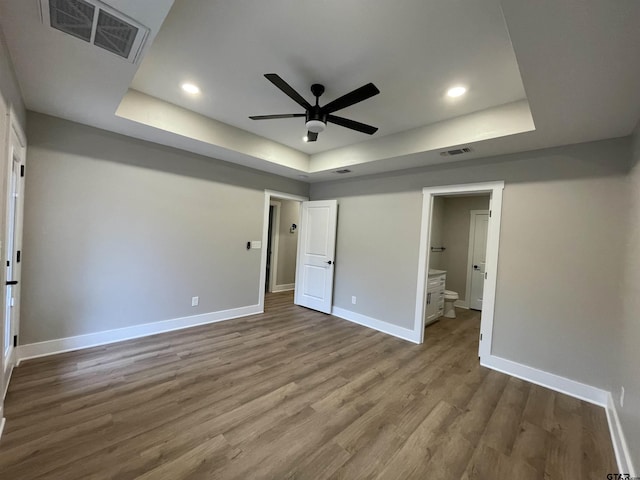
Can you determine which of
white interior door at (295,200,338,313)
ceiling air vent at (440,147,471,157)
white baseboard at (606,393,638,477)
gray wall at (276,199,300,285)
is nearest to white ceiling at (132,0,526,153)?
ceiling air vent at (440,147,471,157)

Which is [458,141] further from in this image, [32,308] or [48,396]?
[32,308]

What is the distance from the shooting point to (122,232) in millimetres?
3199

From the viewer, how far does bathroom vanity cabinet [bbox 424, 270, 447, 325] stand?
4.38 m

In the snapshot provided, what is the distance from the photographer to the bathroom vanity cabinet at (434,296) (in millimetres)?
4379

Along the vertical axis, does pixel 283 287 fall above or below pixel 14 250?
below

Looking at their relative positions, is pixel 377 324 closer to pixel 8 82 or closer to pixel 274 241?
pixel 274 241

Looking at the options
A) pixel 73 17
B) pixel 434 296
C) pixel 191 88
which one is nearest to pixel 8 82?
pixel 73 17

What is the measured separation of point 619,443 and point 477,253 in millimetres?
4278

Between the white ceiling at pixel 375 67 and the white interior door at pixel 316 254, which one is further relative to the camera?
the white interior door at pixel 316 254

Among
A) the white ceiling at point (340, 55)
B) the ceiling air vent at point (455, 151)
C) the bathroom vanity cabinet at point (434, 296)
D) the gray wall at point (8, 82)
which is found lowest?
the bathroom vanity cabinet at point (434, 296)

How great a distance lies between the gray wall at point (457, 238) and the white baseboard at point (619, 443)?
149 inches

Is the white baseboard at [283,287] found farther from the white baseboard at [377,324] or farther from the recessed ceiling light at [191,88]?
the recessed ceiling light at [191,88]

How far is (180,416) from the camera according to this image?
1.98 m

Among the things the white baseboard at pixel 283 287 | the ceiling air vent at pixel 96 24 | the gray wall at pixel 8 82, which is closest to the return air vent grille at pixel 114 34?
the ceiling air vent at pixel 96 24
